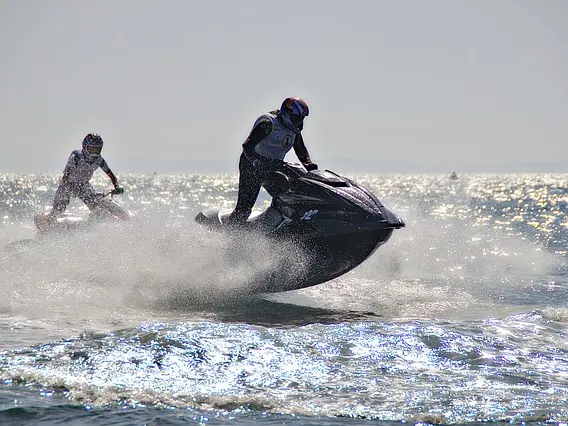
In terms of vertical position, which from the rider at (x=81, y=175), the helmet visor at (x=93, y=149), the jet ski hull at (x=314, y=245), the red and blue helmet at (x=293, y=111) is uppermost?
the red and blue helmet at (x=293, y=111)

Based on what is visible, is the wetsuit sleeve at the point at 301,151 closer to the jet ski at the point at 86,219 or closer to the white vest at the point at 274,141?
the white vest at the point at 274,141

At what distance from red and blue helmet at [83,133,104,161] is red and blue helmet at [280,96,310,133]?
3.90 m

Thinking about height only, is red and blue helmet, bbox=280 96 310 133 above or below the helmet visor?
above

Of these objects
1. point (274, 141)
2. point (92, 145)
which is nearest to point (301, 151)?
point (274, 141)

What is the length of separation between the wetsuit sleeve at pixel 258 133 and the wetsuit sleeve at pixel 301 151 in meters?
0.82

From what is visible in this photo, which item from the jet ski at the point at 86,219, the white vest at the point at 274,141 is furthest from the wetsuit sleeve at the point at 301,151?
the jet ski at the point at 86,219

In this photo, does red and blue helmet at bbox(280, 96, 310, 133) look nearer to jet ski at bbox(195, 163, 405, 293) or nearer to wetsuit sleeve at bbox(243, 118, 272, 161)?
wetsuit sleeve at bbox(243, 118, 272, 161)

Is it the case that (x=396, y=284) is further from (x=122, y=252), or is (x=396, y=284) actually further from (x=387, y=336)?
(x=387, y=336)

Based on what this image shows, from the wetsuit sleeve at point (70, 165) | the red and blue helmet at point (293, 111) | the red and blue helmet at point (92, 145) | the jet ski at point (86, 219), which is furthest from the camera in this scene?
the wetsuit sleeve at point (70, 165)

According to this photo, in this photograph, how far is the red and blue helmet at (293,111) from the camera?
33.3ft

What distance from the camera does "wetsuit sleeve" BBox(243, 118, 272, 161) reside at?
400 inches

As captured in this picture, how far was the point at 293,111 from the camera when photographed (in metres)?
10.2

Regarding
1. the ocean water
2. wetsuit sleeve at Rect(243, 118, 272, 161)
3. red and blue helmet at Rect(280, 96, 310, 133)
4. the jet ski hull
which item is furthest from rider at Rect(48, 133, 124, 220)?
red and blue helmet at Rect(280, 96, 310, 133)

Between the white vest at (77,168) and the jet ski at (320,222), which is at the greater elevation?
the white vest at (77,168)
